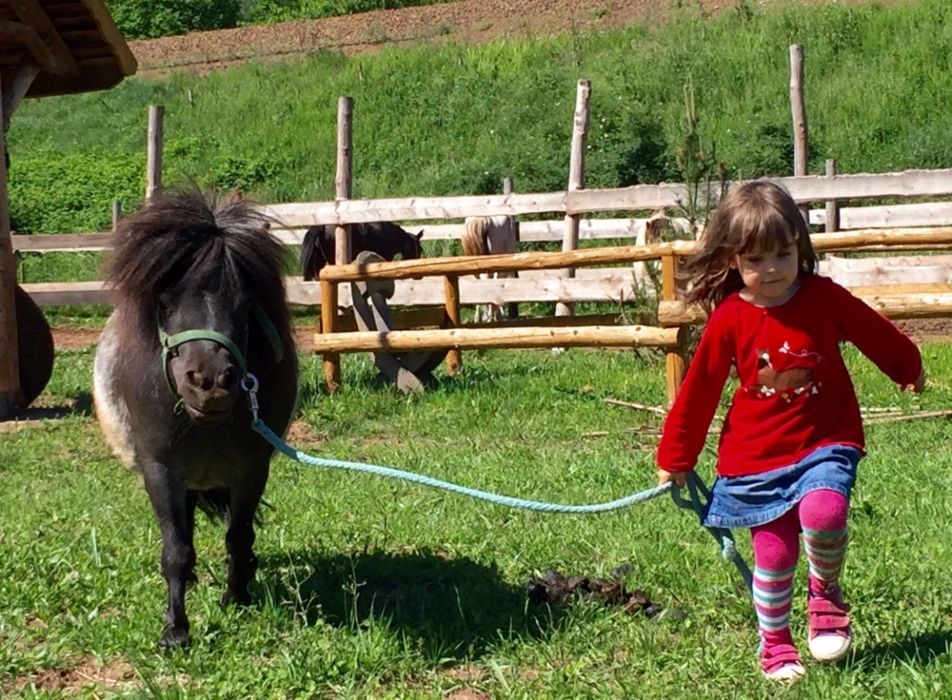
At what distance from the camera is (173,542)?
4.66 metres

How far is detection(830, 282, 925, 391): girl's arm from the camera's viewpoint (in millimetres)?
3887

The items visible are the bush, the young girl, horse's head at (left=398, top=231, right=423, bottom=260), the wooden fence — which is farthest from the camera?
the bush

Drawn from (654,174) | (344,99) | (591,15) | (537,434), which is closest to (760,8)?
(591,15)

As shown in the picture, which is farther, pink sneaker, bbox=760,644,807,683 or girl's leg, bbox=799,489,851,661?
pink sneaker, bbox=760,644,807,683

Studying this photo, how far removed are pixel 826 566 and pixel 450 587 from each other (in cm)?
179

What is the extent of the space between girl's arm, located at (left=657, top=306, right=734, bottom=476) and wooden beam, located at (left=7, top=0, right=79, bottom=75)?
8892 mm

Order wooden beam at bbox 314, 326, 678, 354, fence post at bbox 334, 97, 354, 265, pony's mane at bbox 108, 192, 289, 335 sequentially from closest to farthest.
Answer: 1. pony's mane at bbox 108, 192, 289, 335
2. wooden beam at bbox 314, 326, 678, 354
3. fence post at bbox 334, 97, 354, 265

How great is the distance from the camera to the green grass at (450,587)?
13.6ft

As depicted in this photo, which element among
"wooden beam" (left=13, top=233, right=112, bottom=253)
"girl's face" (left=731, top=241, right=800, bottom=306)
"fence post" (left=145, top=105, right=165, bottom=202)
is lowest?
"wooden beam" (left=13, top=233, right=112, bottom=253)

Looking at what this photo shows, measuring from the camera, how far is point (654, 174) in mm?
22391

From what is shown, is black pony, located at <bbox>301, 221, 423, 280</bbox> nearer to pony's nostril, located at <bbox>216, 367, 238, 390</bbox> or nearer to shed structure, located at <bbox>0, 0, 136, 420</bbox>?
shed structure, located at <bbox>0, 0, 136, 420</bbox>

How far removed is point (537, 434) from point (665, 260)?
159 cm

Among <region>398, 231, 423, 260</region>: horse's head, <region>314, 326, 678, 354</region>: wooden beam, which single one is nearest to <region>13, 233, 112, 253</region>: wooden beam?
<region>398, 231, 423, 260</region>: horse's head

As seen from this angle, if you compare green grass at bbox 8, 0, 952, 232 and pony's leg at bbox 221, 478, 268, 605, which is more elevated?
green grass at bbox 8, 0, 952, 232
